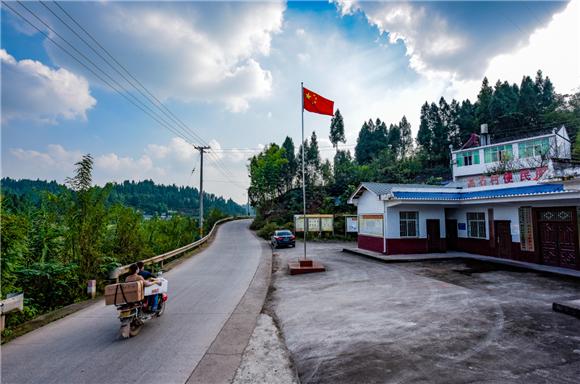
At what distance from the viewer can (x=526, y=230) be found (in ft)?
46.2

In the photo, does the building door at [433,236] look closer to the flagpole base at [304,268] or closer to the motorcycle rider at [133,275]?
the flagpole base at [304,268]

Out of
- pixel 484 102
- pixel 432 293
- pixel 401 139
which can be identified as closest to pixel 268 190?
pixel 401 139

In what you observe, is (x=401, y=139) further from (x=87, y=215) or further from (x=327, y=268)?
(x=87, y=215)

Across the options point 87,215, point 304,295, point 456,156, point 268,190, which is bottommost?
point 304,295

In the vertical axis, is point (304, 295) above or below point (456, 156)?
below

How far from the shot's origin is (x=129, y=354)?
520cm

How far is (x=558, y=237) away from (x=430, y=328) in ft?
36.5

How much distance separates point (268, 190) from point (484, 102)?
43.4m

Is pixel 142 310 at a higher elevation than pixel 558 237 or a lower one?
lower

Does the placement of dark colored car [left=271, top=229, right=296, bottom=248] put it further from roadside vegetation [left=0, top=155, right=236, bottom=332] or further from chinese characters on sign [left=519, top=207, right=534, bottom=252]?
chinese characters on sign [left=519, top=207, right=534, bottom=252]

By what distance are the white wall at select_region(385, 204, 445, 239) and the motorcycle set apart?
1293 centimetres

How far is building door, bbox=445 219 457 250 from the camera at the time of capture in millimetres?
18109

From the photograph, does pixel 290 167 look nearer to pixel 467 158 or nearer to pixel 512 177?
pixel 467 158

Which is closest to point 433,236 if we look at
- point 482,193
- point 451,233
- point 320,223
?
point 451,233
